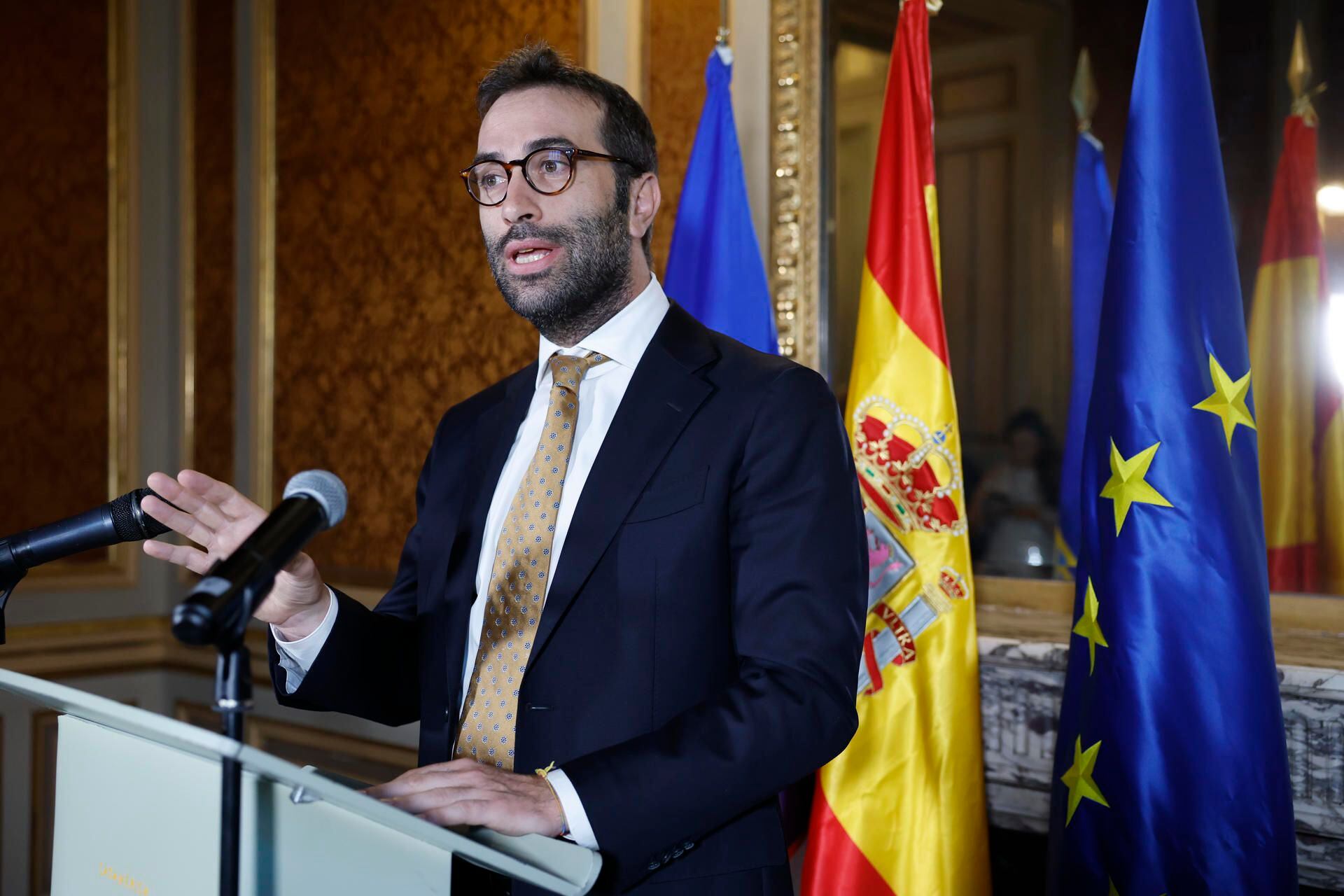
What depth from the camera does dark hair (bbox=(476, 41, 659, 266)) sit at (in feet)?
5.20

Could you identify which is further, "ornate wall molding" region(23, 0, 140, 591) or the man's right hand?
"ornate wall molding" region(23, 0, 140, 591)

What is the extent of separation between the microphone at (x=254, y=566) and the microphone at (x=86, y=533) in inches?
14.5

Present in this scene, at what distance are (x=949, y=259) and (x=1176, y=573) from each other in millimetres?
926

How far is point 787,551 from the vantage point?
1.27 metres

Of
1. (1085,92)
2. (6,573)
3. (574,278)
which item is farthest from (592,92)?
(1085,92)

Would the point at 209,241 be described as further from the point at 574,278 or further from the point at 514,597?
the point at 514,597

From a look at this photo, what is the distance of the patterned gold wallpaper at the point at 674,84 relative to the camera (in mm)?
2832

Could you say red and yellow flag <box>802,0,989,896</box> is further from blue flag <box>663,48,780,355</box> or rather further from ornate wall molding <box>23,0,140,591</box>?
ornate wall molding <box>23,0,140,591</box>

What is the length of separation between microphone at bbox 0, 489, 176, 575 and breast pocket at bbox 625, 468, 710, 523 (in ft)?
1.71

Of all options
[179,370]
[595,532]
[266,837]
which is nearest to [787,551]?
[595,532]

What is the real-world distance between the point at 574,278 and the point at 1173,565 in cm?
98

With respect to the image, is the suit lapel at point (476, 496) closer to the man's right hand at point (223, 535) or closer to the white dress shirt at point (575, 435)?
the white dress shirt at point (575, 435)

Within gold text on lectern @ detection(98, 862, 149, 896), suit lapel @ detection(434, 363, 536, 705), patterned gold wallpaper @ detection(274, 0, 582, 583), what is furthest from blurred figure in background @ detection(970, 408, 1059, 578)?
gold text on lectern @ detection(98, 862, 149, 896)

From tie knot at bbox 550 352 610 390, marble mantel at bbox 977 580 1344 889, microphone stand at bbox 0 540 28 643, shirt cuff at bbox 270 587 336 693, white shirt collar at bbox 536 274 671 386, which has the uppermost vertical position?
white shirt collar at bbox 536 274 671 386
